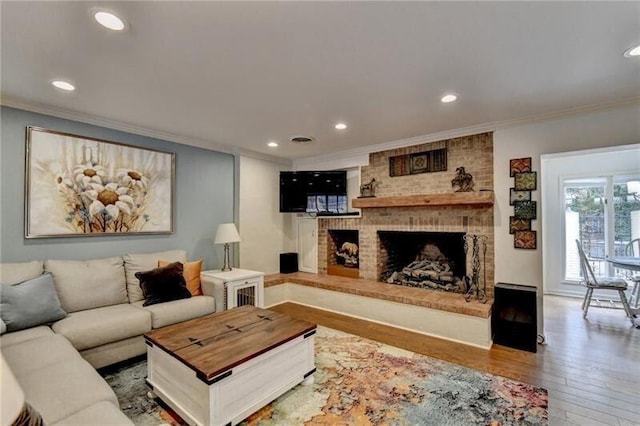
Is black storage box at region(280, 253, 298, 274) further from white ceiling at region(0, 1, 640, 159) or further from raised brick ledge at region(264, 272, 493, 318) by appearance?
white ceiling at region(0, 1, 640, 159)

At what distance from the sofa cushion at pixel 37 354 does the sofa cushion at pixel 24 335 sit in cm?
7

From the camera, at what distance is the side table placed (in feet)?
11.0

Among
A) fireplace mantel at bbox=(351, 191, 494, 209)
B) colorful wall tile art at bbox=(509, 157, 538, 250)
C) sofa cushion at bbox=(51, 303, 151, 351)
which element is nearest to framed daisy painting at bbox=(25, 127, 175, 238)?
sofa cushion at bbox=(51, 303, 151, 351)

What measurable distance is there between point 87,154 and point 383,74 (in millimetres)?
3075

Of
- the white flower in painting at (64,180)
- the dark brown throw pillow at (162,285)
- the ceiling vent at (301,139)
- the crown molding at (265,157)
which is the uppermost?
the ceiling vent at (301,139)

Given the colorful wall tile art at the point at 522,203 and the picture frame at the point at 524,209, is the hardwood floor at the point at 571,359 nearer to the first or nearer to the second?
the colorful wall tile art at the point at 522,203

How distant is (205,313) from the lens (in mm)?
3205

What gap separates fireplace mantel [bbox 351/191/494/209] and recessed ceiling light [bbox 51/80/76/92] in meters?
3.36

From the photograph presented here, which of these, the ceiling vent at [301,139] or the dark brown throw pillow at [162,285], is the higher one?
the ceiling vent at [301,139]

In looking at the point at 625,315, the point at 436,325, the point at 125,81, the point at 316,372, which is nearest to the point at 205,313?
the point at 316,372

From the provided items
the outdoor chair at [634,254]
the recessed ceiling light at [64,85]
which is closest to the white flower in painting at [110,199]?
the recessed ceiling light at [64,85]

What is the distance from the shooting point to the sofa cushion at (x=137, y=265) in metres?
3.14

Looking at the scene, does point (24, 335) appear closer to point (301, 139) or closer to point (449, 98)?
point (301, 139)

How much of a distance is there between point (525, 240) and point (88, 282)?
177 inches
